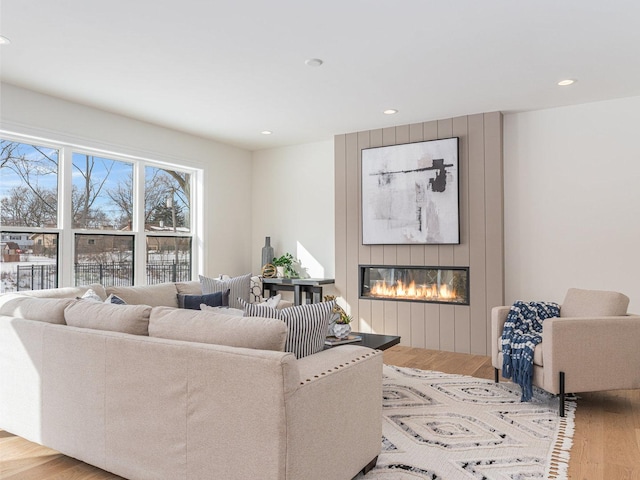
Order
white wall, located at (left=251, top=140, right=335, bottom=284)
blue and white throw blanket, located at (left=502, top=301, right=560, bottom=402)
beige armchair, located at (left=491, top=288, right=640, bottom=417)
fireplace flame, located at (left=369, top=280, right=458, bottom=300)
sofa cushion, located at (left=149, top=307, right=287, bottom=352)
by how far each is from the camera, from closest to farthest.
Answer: sofa cushion, located at (left=149, top=307, right=287, bottom=352)
beige armchair, located at (left=491, top=288, right=640, bottom=417)
blue and white throw blanket, located at (left=502, top=301, right=560, bottom=402)
fireplace flame, located at (left=369, top=280, right=458, bottom=300)
white wall, located at (left=251, top=140, right=335, bottom=284)

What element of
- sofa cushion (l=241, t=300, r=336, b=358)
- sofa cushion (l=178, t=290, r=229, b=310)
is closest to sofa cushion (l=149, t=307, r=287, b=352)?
sofa cushion (l=241, t=300, r=336, b=358)

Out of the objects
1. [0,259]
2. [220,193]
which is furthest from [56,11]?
[220,193]

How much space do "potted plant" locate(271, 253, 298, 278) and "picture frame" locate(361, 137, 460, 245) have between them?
1204 millimetres

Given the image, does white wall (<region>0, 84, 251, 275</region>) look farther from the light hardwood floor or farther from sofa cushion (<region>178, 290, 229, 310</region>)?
the light hardwood floor

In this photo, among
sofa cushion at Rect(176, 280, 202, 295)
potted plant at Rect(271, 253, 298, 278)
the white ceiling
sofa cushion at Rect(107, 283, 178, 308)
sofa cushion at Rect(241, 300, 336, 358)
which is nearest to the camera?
sofa cushion at Rect(241, 300, 336, 358)

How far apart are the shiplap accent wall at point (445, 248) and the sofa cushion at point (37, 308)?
3.47 m

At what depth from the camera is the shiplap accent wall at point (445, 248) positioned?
15.7ft

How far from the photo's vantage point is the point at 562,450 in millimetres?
2555

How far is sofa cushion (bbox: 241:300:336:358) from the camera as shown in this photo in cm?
208

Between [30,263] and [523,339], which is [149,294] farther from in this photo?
[523,339]

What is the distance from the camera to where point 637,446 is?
2607mm

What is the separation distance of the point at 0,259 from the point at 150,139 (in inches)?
77.2

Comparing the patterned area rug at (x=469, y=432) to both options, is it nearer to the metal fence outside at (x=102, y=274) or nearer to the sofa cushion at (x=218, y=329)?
the sofa cushion at (x=218, y=329)

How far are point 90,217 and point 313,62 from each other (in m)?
2.90
